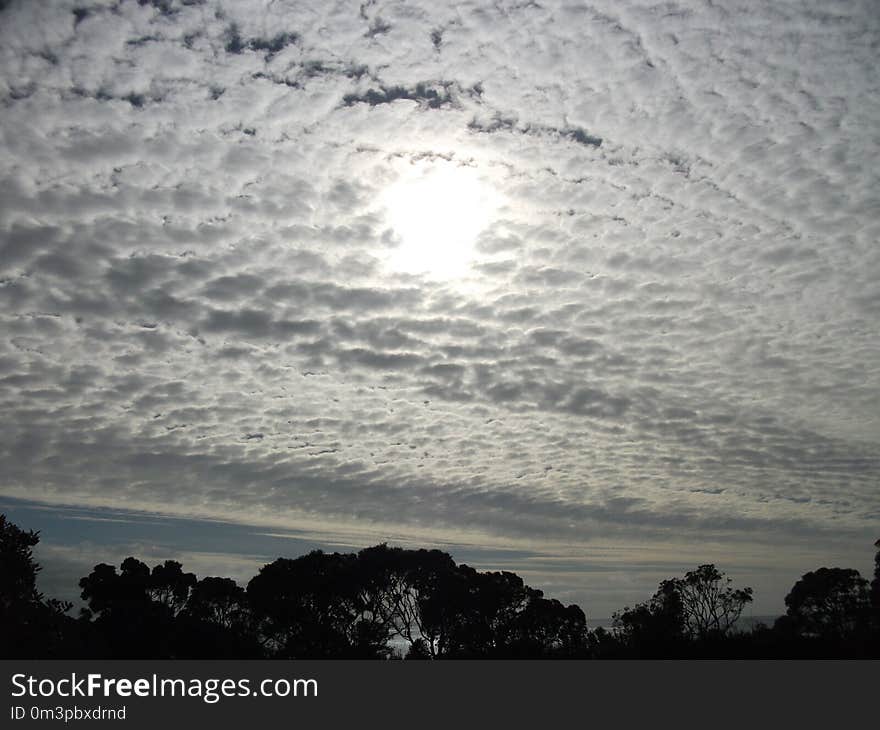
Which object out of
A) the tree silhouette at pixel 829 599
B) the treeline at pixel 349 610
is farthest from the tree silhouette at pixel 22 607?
the tree silhouette at pixel 829 599

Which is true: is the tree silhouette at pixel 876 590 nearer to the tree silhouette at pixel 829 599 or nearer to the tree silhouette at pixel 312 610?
the tree silhouette at pixel 829 599

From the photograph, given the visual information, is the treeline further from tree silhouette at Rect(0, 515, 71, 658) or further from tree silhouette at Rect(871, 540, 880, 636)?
tree silhouette at Rect(0, 515, 71, 658)

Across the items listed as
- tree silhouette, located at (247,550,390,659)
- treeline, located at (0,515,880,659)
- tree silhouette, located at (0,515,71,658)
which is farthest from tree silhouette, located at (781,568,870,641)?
tree silhouette, located at (0,515,71,658)

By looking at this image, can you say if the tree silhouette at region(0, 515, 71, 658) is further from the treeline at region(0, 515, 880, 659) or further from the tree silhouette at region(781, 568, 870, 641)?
the tree silhouette at region(781, 568, 870, 641)

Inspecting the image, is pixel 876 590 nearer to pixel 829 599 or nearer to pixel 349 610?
pixel 829 599

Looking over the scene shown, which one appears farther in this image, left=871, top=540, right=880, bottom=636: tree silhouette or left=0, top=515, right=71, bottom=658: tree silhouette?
left=871, top=540, right=880, bottom=636: tree silhouette

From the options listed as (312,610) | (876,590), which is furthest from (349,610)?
(876,590)

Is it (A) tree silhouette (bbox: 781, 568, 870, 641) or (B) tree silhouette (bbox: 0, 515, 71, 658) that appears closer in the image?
(B) tree silhouette (bbox: 0, 515, 71, 658)

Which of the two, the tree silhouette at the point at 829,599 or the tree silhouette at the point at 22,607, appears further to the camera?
the tree silhouette at the point at 829,599

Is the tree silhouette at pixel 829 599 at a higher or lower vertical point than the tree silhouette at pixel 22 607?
lower

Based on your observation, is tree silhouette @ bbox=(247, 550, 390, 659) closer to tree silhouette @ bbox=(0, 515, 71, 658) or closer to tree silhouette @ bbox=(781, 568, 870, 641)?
tree silhouette @ bbox=(0, 515, 71, 658)

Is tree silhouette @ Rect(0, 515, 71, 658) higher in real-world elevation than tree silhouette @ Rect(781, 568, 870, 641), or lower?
higher
